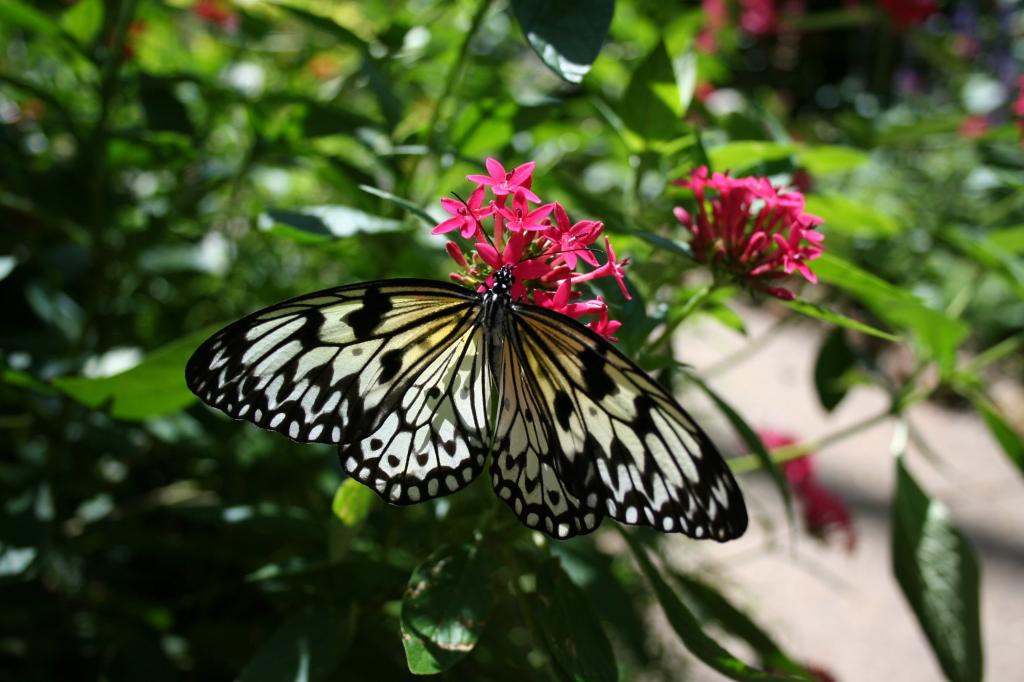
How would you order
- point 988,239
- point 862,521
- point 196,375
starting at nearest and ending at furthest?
1. point 196,375
2. point 988,239
3. point 862,521

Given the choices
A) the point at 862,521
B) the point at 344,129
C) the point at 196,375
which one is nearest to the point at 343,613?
the point at 196,375

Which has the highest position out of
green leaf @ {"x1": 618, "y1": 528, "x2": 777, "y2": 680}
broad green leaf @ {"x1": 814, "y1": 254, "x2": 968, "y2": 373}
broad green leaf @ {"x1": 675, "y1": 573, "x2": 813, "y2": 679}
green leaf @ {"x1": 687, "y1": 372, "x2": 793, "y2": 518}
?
broad green leaf @ {"x1": 814, "y1": 254, "x2": 968, "y2": 373}

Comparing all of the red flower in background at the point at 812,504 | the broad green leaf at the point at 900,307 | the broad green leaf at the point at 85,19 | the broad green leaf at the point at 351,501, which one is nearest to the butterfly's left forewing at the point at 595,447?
the broad green leaf at the point at 351,501

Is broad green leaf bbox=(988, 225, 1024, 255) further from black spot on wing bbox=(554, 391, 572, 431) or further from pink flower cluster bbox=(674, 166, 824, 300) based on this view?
black spot on wing bbox=(554, 391, 572, 431)

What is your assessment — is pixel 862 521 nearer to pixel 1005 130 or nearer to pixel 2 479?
pixel 1005 130

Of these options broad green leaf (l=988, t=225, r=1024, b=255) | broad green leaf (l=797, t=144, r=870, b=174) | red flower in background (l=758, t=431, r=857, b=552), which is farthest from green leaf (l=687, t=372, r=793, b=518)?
red flower in background (l=758, t=431, r=857, b=552)

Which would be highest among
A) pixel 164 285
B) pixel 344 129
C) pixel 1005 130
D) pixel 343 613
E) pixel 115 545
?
pixel 1005 130

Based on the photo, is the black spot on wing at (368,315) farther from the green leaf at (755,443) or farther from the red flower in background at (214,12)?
the red flower in background at (214,12)
